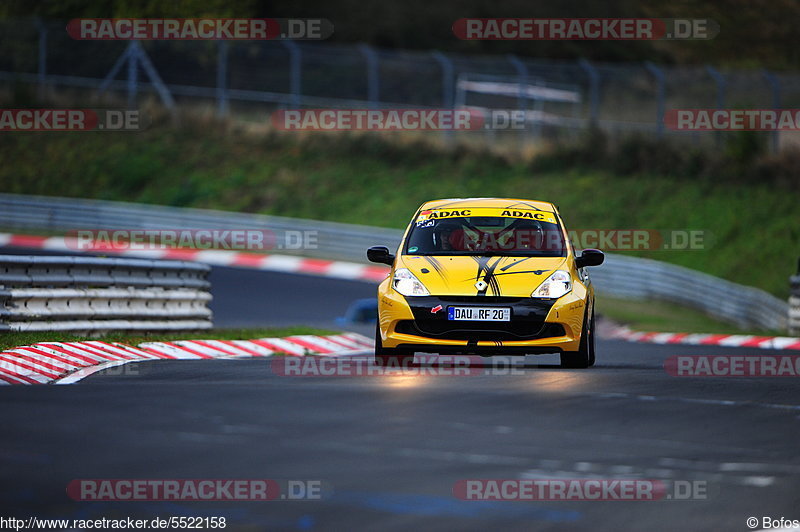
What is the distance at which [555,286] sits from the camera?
1317cm

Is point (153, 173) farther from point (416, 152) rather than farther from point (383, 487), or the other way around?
point (383, 487)

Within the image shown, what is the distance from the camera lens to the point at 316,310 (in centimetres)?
2614

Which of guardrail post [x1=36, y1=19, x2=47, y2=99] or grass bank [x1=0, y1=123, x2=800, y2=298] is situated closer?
grass bank [x1=0, y1=123, x2=800, y2=298]

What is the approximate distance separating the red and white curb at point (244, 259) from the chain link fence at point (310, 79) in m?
7.88

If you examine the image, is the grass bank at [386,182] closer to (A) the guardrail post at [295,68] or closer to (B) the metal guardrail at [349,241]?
(A) the guardrail post at [295,68]

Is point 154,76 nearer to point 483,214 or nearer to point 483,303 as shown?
point 483,214

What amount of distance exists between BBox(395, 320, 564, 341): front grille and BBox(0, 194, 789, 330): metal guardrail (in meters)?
13.6

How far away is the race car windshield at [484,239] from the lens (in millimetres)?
13797

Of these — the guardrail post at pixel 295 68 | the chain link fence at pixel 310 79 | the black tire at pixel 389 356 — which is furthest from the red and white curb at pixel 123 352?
the guardrail post at pixel 295 68

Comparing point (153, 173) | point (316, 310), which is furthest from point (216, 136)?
point (316, 310)

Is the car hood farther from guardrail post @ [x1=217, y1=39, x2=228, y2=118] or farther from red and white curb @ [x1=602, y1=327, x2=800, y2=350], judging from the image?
guardrail post @ [x1=217, y1=39, x2=228, y2=118]

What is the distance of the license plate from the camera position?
12.8 meters

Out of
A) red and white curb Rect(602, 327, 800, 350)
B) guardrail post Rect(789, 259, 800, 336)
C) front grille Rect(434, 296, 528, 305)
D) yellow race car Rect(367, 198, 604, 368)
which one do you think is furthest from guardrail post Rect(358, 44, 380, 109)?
front grille Rect(434, 296, 528, 305)

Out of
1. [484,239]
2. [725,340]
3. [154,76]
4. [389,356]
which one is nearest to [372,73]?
[154,76]
